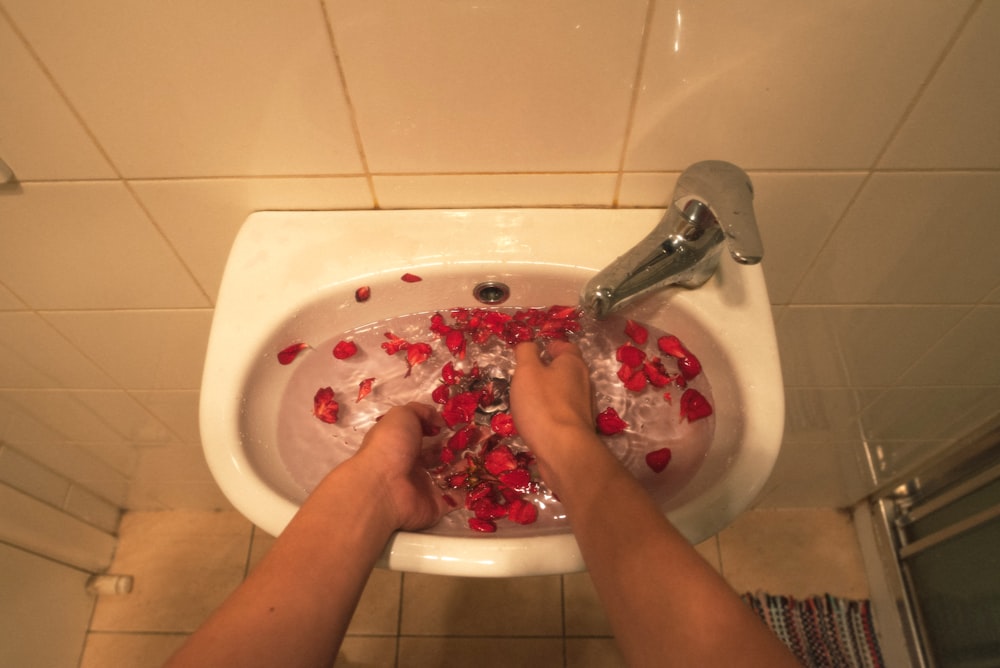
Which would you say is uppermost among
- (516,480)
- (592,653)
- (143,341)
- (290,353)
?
(143,341)

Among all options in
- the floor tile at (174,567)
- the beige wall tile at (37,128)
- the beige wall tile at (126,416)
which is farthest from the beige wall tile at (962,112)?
the floor tile at (174,567)

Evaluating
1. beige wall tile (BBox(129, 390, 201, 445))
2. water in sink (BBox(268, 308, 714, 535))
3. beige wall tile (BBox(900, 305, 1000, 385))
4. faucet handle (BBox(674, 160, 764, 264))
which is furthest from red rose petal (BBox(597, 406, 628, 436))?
beige wall tile (BBox(129, 390, 201, 445))

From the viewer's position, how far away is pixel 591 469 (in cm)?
52

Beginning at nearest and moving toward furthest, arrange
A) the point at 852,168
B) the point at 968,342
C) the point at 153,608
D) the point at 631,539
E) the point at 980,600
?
1. the point at 631,539
2. the point at 852,168
3. the point at 968,342
4. the point at 980,600
5. the point at 153,608

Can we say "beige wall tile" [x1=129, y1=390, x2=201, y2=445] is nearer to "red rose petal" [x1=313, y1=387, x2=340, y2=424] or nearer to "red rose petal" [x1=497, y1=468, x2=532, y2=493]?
"red rose petal" [x1=313, y1=387, x2=340, y2=424]

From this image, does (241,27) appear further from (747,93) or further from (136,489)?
(136,489)

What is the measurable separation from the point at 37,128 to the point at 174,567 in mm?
998

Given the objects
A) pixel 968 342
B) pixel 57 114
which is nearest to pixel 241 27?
pixel 57 114

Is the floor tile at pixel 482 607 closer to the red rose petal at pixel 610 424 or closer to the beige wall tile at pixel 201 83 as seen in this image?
the red rose petal at pixel 610 424

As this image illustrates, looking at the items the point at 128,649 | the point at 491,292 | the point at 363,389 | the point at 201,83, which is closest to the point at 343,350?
the point at 363,389

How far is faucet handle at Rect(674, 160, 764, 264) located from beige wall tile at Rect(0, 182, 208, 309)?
525 mm

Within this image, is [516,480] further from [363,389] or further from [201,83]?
[201,83]

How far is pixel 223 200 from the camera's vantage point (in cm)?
61

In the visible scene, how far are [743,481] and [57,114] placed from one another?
65 cm
